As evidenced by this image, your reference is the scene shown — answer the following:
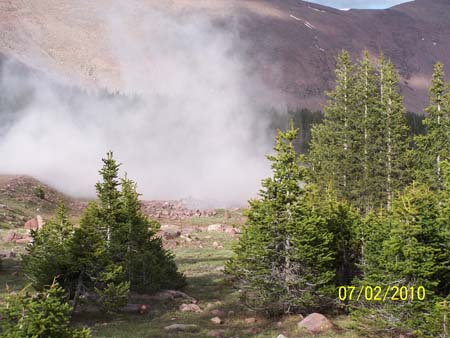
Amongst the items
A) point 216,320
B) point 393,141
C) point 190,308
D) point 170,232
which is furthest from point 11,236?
point 393,141

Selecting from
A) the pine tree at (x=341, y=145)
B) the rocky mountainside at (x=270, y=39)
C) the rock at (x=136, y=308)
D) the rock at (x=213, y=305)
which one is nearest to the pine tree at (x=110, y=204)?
the rock at (x=136, y=308)

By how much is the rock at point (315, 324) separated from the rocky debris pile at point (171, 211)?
37.6 metres

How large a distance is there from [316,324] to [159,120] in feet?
301

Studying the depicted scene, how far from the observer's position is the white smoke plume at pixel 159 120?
2869 inches

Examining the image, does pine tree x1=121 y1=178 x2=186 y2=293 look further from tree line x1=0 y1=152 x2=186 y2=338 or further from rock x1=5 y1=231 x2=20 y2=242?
rock x1=5 y1=231 x2=20 y2=242

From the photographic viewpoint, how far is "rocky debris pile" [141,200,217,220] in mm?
54750

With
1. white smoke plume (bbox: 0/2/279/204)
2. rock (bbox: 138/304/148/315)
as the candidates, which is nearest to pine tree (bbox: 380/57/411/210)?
rock (bbox: 138/304/148/315)

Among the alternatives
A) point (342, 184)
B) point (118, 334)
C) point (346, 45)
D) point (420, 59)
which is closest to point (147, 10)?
point (346, 45)

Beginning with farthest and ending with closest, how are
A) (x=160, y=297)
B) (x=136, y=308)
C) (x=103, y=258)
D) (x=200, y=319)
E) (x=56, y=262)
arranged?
(x=160, y=297)
(x=136, y=308)
(x=200, y=319)
(x=103, y=258)
(x=56, y=262)

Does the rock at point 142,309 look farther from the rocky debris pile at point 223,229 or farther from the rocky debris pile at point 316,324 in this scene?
the rocky debris pile at point 223,229

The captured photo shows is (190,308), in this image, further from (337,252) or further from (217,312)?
(337,252)

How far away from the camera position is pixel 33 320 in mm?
7777

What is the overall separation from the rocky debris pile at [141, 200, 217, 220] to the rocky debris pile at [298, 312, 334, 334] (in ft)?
123

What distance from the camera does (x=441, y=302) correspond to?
43.4 feet
